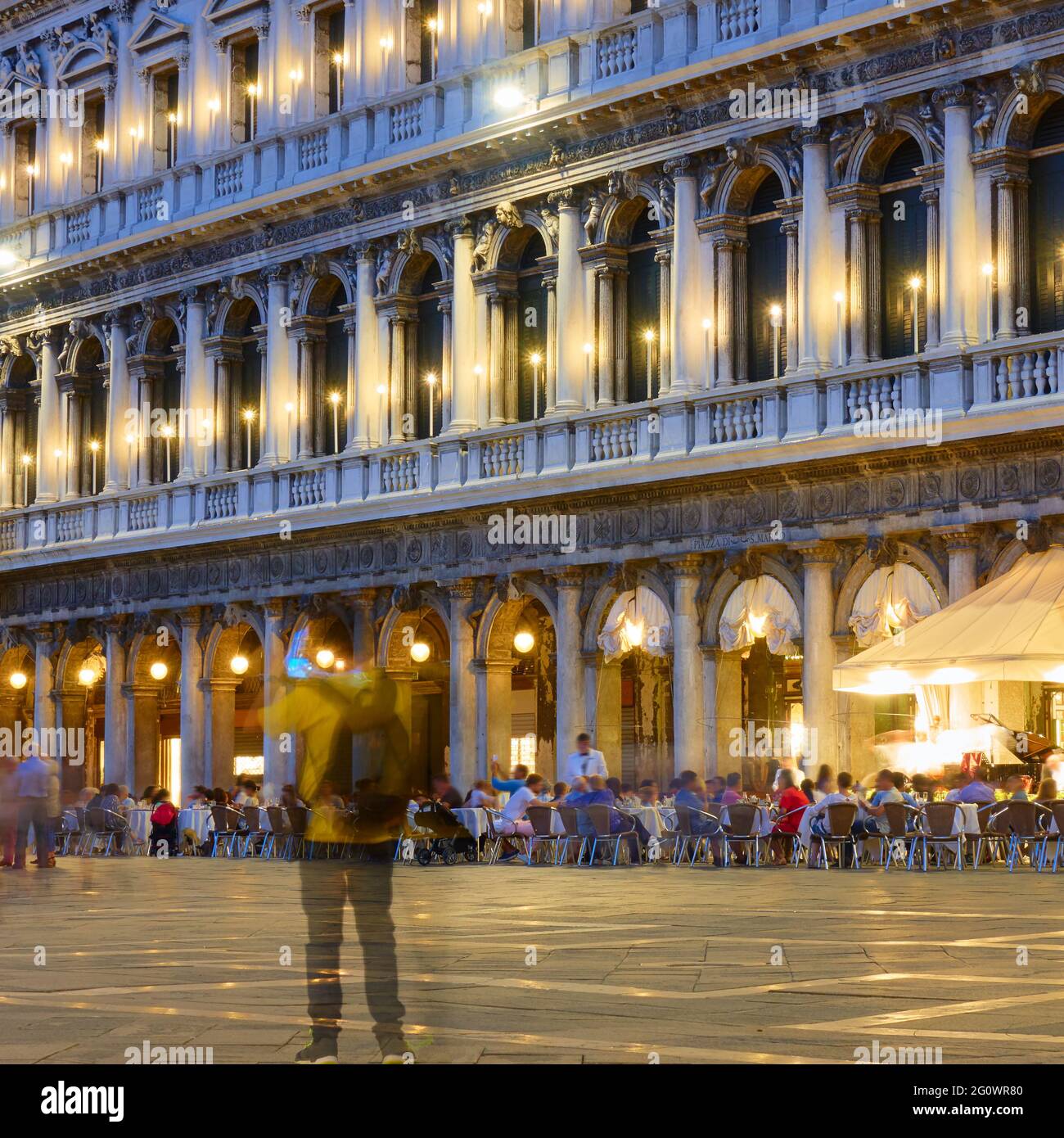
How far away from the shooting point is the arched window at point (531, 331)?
29234 mm

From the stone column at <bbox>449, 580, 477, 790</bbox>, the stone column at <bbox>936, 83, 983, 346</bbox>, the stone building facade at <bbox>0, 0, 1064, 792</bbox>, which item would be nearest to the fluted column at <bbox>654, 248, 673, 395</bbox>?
the stone building facade at <bbox>0, 0, 1064, 792</bbox>

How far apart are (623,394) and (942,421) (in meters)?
5.95

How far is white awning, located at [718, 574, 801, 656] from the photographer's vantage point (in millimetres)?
25281

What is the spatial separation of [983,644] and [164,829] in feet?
42.9

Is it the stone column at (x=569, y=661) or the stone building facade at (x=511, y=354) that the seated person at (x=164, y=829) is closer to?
the stone building facade at (x=511, y=354)

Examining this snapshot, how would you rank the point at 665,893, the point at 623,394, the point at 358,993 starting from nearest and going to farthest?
the point at 358,993, the point at 665,893, the point at 623,394

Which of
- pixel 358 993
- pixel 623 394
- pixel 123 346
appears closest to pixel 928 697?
pixel 623 394

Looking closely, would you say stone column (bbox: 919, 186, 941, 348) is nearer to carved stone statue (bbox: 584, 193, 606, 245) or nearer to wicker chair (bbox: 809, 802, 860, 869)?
carved stone statue (bbox: 584, 193, 606, 245)

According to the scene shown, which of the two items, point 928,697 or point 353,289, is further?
point 353,289

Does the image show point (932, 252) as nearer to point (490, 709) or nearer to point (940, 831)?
point (940, 831)

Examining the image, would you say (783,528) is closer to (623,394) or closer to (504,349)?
(623,394)

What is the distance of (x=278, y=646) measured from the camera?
105 feet

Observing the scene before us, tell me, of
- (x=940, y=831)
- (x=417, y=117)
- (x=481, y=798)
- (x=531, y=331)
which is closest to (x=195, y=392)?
(x=417, y=117)

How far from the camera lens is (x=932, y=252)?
79.9ft
